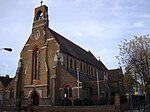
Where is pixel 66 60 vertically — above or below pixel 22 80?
above

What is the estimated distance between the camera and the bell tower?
147 feet

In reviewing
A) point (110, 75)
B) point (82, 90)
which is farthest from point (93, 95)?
point (110, 75)

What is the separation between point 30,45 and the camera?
45938 millimetres

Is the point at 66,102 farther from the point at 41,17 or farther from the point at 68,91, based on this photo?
the point at 41,17

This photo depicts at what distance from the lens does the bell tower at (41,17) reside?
147ft

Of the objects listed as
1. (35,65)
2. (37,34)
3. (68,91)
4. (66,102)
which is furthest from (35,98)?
(37,34)

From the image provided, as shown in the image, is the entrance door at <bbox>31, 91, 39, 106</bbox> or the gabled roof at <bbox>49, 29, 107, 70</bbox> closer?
the entrance door at <bbox>31, 91, 39, 106</bbox>

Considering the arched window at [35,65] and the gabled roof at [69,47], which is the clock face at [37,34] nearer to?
Answer: the arched window at [35,65]

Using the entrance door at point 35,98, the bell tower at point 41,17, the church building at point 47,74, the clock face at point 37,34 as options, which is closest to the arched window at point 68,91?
the church building at point 47,74

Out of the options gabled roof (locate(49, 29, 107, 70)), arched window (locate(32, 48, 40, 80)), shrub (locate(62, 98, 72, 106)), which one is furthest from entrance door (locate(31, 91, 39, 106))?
gabled roof (locate(49, 29, 107, 70))

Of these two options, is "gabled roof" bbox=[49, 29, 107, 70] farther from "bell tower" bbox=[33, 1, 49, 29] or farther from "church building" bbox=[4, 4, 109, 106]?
"bell tower" bbox=[33, 1, 49, 29]

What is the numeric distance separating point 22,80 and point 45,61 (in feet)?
25.4

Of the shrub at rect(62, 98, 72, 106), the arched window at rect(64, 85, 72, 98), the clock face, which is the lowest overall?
the shrub at rect(62, 98, 72, 106)

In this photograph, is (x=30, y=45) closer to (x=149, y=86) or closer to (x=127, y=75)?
(x=127, y=75)
